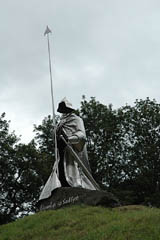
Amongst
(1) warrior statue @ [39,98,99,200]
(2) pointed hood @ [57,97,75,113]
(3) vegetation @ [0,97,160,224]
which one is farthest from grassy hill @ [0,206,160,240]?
(3) vegetation @ [0,97,160,224]

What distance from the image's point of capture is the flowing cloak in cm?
1334

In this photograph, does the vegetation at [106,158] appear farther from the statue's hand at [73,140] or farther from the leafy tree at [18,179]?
the statue's hand at [73,140]

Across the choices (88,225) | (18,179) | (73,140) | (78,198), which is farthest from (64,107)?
(18,179)

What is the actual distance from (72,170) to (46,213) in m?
2.15

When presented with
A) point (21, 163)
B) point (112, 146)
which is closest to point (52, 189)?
point (21, 163)

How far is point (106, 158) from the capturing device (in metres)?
27.6

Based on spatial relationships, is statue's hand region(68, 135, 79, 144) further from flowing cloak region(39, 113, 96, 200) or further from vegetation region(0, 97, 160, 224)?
vegetation region(0, 97, 160, 224)

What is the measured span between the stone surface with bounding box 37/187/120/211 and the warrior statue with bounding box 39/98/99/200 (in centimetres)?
26

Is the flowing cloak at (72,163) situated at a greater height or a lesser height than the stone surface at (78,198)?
greater

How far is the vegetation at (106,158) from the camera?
26.0 meters

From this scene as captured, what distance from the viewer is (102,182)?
26938mm

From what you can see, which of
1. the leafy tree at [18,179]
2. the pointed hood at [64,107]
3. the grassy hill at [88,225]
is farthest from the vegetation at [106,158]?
the grassy hill at [88,225]

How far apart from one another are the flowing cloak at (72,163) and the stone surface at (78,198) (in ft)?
0.85

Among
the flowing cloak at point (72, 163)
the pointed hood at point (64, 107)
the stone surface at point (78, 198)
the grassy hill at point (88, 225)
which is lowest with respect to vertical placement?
the grassy hill at point (88, 225)
